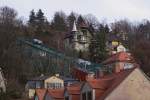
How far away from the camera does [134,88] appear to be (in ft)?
144

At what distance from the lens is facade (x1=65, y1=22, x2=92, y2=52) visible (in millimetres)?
128875

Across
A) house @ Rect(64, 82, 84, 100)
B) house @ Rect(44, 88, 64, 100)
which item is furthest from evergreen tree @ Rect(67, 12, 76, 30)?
house @ Rect(64, 82, 84, 100)

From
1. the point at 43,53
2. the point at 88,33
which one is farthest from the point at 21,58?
the point at 88,33

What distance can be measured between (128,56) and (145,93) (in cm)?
6494

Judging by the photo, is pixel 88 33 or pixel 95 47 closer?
pixel 95 47

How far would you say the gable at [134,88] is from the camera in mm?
43031

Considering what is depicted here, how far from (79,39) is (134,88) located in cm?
8979

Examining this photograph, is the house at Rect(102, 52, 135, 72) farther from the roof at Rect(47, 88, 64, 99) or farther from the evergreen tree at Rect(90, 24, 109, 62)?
the roof at Rect(47, 88, 64, 99)

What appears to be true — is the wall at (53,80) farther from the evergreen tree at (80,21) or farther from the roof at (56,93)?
the evergreen tree at (80,21)

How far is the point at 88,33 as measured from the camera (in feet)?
451

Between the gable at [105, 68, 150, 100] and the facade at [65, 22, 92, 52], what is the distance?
81.2 m

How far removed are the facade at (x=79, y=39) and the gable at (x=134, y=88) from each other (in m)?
81.2

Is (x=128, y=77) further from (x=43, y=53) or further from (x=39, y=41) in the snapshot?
(x=39, y=41)

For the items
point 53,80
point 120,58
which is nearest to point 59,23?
point 120,58
